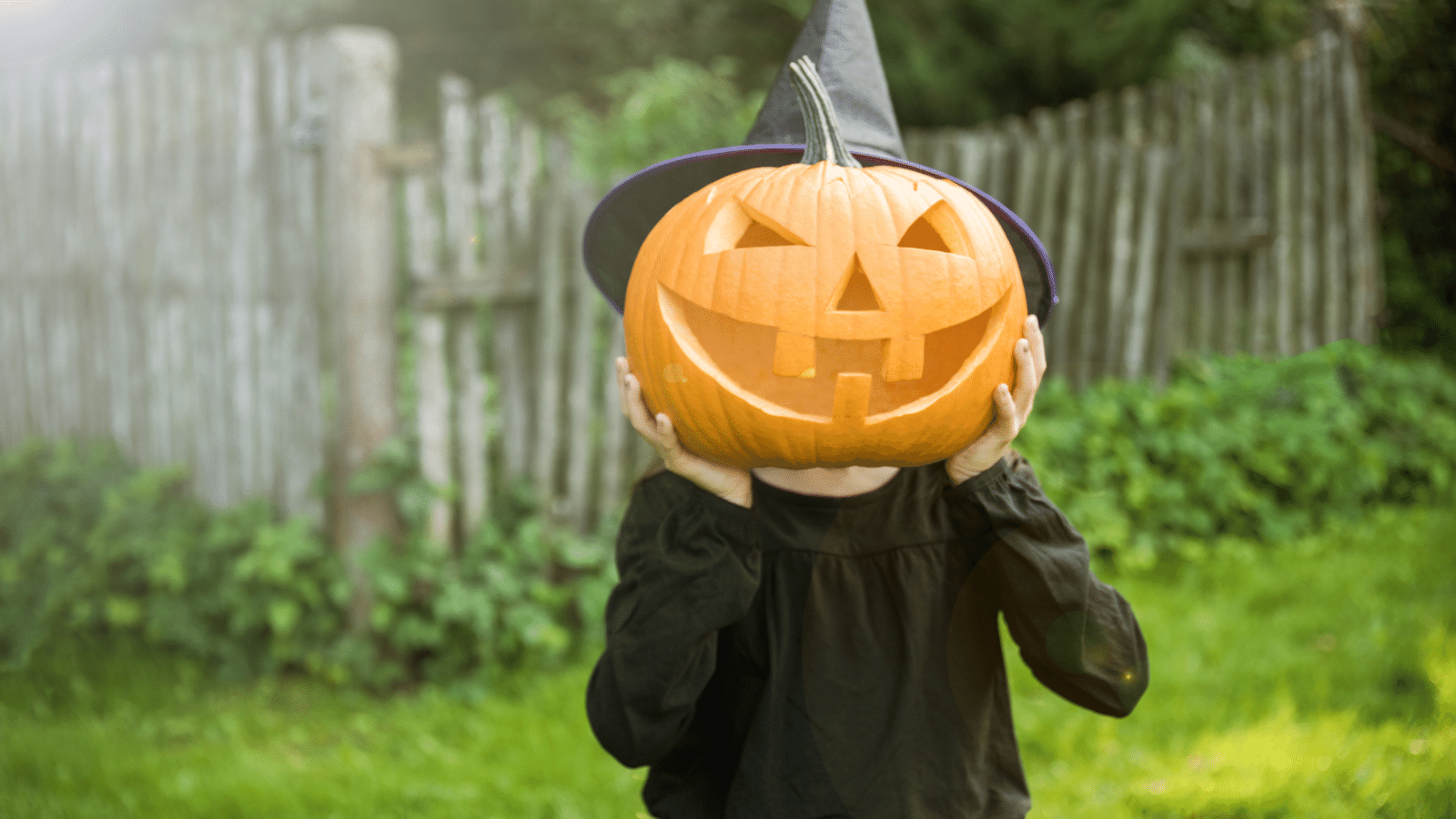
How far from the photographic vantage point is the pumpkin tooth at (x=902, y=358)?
1.43 metres

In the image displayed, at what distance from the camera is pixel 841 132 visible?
1742 mm

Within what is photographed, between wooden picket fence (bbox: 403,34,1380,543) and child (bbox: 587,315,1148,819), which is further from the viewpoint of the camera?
wooden picket fence (bbox: 403,34,1380,543)

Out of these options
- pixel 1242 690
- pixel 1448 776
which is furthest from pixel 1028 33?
pixel 1448 776

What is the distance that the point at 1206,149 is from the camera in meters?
6.16

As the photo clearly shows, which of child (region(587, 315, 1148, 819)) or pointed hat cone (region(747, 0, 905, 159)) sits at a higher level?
pointed hat cone (region(747, 0, 905, 159))

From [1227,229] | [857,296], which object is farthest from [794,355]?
[1227,229]

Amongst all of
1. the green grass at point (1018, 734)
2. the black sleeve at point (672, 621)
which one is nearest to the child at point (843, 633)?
the black sleeve at point (672, 621)

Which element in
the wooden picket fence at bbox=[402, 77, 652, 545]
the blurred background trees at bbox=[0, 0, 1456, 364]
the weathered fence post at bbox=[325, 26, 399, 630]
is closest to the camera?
the weathered fence post at bbox=[325, 26, 399, 630]

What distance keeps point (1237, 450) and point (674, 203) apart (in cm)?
463

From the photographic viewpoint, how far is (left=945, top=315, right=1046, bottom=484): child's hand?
59.1 inches

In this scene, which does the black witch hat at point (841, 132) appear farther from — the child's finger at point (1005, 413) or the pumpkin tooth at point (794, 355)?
the pumpkin tooth at point (794, 355)

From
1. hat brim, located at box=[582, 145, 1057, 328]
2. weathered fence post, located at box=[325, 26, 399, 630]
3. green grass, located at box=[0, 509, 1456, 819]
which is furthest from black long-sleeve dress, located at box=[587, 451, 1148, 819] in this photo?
weathered fence post, located at box=[325, 26, 399, 630]

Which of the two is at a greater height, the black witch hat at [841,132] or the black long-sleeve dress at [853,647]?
the black witch hat at [841,132]

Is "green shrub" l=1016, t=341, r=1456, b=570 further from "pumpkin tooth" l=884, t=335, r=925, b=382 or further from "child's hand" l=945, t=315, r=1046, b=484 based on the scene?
"pumpkin tooth" l=884, t=335, r=925, b=382
